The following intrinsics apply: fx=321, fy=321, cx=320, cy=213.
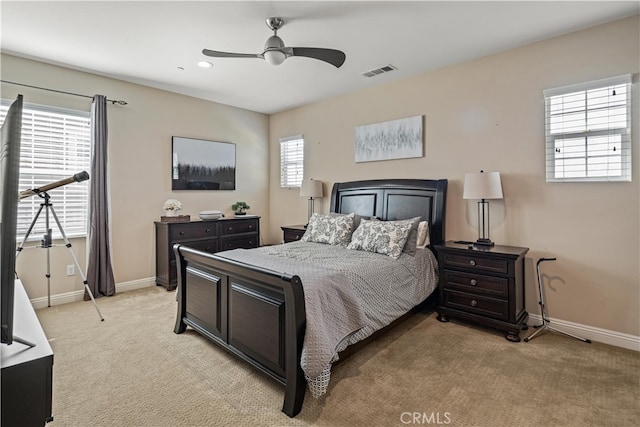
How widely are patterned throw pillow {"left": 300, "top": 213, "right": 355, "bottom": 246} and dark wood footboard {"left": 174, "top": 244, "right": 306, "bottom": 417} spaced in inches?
58.7

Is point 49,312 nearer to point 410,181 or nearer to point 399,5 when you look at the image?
point 410,181

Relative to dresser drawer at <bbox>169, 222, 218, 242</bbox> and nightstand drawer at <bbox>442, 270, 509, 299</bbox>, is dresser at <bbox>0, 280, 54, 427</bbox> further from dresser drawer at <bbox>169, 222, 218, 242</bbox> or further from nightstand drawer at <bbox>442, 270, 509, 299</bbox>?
dresser drawer at <bbox>169, 222, 218, 242</bbox>

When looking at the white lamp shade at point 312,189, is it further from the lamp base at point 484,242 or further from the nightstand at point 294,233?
the lamp base at point 484,242

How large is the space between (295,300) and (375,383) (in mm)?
894

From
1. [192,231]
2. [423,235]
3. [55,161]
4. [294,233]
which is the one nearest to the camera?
[423,235]

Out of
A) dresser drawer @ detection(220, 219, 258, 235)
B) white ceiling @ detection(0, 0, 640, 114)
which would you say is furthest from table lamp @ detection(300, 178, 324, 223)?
white ceiling @ detection(0, 0, 640, 114)

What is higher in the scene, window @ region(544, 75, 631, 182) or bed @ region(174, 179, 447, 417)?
window @ region(544, 75, 631, 182)

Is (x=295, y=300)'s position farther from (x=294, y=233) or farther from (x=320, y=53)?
(x=294, y=233)

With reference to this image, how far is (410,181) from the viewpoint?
156 inches

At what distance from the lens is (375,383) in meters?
2.19

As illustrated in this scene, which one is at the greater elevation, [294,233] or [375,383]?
[294,233]

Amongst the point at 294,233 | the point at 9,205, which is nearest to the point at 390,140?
the point at 294,233

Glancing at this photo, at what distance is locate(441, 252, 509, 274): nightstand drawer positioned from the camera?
2898mm

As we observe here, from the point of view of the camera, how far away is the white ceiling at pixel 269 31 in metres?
2.57
